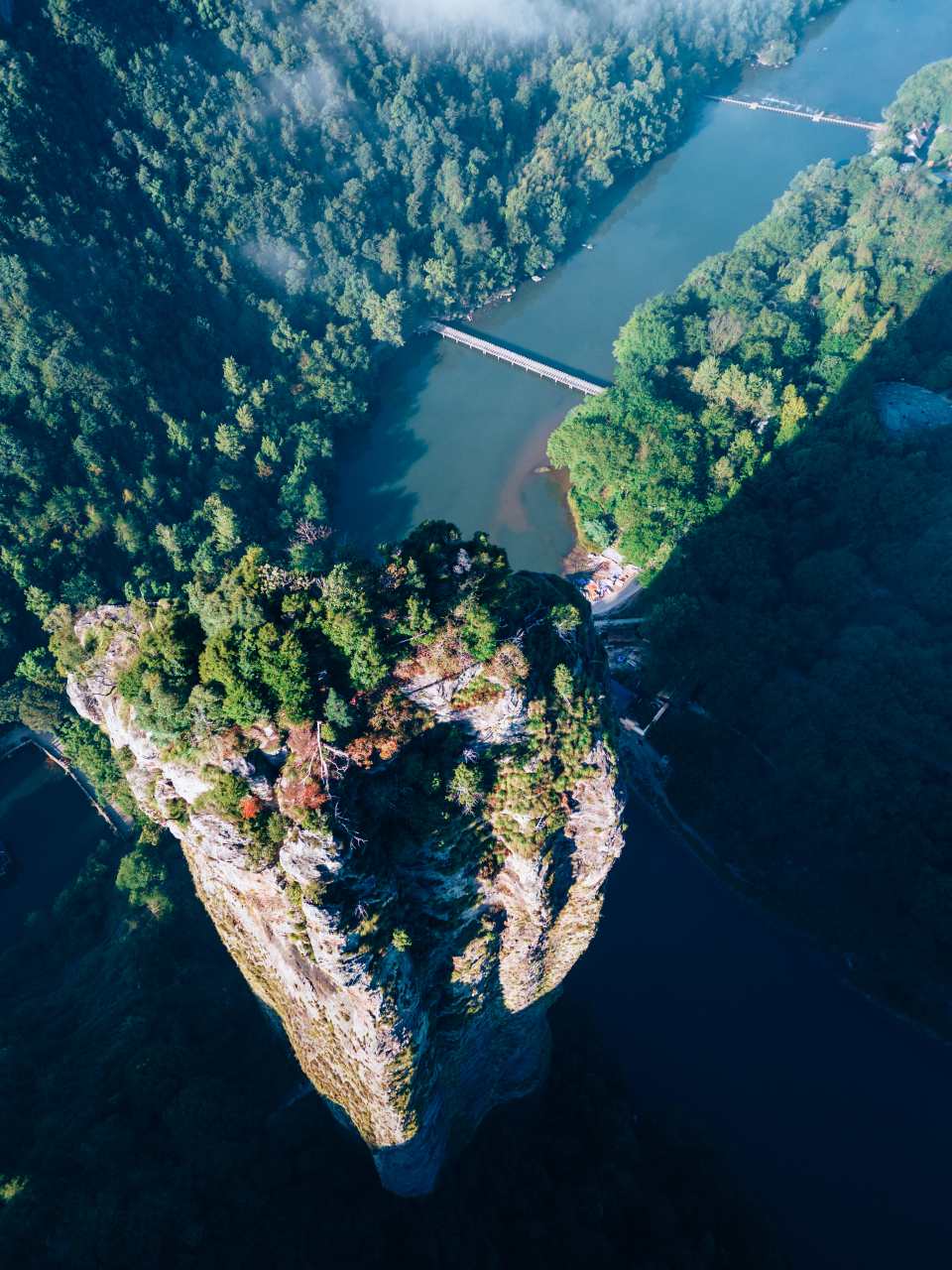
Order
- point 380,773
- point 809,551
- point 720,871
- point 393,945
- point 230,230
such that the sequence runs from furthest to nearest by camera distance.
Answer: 1. point 230,230
2. point 809,551
3. point 720,871
4. point 393,945
5. point 380,773

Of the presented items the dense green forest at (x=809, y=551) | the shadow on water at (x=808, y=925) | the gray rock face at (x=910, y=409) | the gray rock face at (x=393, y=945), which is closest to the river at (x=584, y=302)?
the dense green forest at (x=809, y=551)

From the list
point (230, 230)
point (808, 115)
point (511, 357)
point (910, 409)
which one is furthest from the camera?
point (808, 115)

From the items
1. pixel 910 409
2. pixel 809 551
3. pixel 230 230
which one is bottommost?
pixel 809 551

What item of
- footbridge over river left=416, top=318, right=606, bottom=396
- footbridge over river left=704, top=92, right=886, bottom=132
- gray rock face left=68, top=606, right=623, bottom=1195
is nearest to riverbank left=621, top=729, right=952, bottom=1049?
gray rock face left=68, top=606, right=623, bottom=1195

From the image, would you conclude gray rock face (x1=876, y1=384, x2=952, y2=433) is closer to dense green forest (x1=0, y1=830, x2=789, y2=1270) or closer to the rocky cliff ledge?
the rocky cliff ledge

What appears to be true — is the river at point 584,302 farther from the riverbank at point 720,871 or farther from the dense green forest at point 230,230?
the riverbank at point 720,871

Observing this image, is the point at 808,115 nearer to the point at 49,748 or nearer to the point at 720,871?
the point at 720,871

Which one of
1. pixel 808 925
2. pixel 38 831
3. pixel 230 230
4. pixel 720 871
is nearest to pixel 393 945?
pixel 720 871

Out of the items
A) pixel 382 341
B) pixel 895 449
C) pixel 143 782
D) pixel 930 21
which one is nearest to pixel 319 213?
pixel 382 341

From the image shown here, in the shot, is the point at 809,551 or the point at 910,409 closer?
the point at 809,551
